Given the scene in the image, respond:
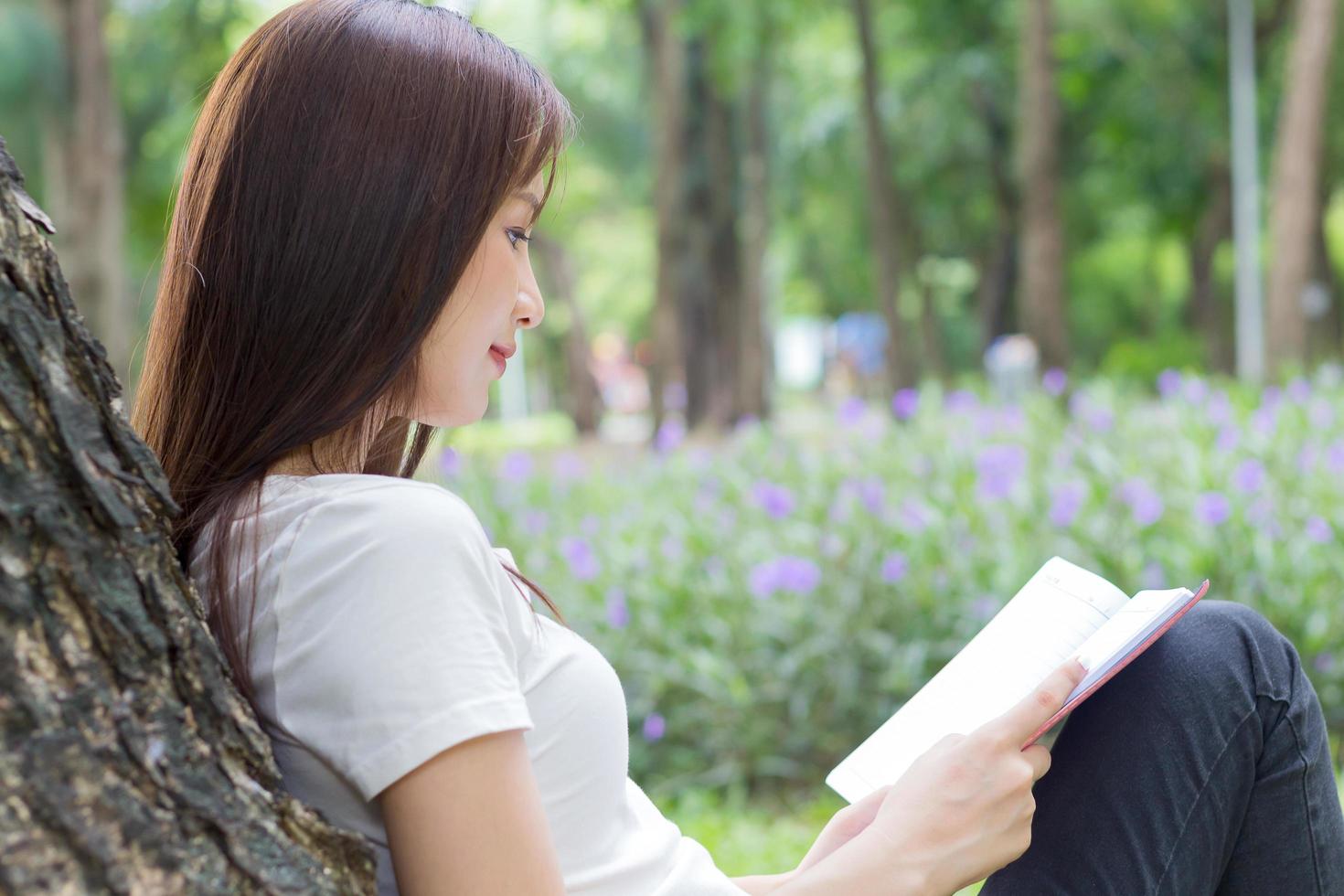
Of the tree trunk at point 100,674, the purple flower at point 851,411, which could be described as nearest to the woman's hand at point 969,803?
the tree trunk at point 100,674

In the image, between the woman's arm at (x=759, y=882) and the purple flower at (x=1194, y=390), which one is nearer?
the woman's arm at (x=759, y=882)

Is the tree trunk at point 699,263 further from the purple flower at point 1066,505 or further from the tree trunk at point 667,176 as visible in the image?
the purple flower at point 1066,505

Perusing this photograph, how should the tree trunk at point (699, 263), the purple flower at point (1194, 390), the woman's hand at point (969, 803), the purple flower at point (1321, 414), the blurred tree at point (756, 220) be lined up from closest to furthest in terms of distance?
1. the woman's hand at point (969, 803)
2. the purple flower at point (1321, 414)
3. the purple flower at point (1194, 390)
4. the blurred tree at point (756, 220)
5. the tree trunk at point (699, 263)

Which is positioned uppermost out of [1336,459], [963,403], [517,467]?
[1336,459]

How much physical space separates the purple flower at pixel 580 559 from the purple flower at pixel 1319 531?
79.3 inches

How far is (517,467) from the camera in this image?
5625mm

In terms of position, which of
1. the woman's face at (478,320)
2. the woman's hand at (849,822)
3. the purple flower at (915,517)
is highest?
the woman's face at (478,320)

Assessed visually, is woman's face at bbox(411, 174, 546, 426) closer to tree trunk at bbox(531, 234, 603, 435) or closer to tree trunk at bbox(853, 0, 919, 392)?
tree trunk at bbox(853, 0, 919, 392)

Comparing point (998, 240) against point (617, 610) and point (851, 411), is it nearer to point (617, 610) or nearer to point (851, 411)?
point (851, 411)

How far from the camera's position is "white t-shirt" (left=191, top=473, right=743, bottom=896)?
102 cm

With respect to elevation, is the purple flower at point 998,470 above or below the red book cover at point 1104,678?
below

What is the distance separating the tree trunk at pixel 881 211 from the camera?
445 inches

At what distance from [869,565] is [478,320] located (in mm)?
2963

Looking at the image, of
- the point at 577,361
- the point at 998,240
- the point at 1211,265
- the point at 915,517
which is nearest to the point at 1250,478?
the point at 915,517
